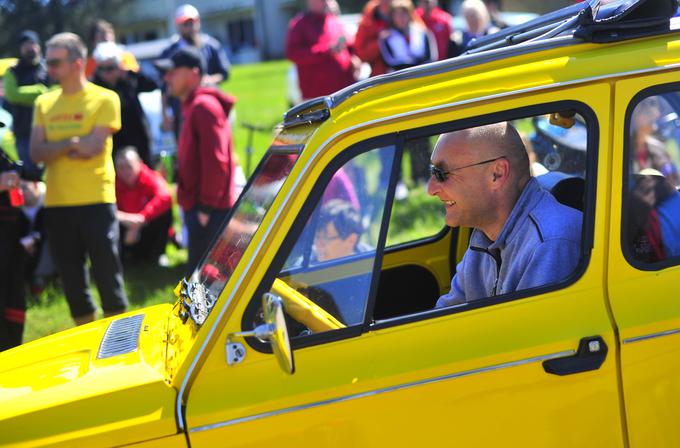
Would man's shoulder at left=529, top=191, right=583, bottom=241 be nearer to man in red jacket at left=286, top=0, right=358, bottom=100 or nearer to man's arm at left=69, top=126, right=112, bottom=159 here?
man's arm at left=69, top=126, right=112, bottom=159

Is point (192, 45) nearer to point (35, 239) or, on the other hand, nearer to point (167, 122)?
point (167, 122)

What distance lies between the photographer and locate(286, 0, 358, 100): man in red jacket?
9.09 m

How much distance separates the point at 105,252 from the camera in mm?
5773

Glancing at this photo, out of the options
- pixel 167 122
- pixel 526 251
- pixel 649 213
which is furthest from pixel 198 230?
pixel 167 122

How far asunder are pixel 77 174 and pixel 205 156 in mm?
862

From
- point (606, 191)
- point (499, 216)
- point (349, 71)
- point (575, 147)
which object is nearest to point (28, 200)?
point (349, 71)

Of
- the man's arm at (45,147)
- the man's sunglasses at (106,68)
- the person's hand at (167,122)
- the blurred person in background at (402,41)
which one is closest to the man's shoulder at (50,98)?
the man's arm at (45,147)

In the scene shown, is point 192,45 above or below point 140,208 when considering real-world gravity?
above

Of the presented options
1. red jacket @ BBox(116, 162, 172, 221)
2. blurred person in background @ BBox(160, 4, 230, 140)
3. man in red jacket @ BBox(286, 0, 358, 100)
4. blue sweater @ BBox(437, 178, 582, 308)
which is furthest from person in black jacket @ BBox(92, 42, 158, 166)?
blue sweater @ BBox(437, 178, 582, 308)

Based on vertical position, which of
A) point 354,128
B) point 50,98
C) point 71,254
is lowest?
point 71,254

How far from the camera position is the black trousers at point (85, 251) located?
18.8ft

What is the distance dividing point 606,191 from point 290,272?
3.26 feet

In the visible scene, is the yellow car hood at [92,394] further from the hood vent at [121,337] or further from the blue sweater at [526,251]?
the blue sweater at [526,251]

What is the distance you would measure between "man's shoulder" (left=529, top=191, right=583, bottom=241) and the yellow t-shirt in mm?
3572
